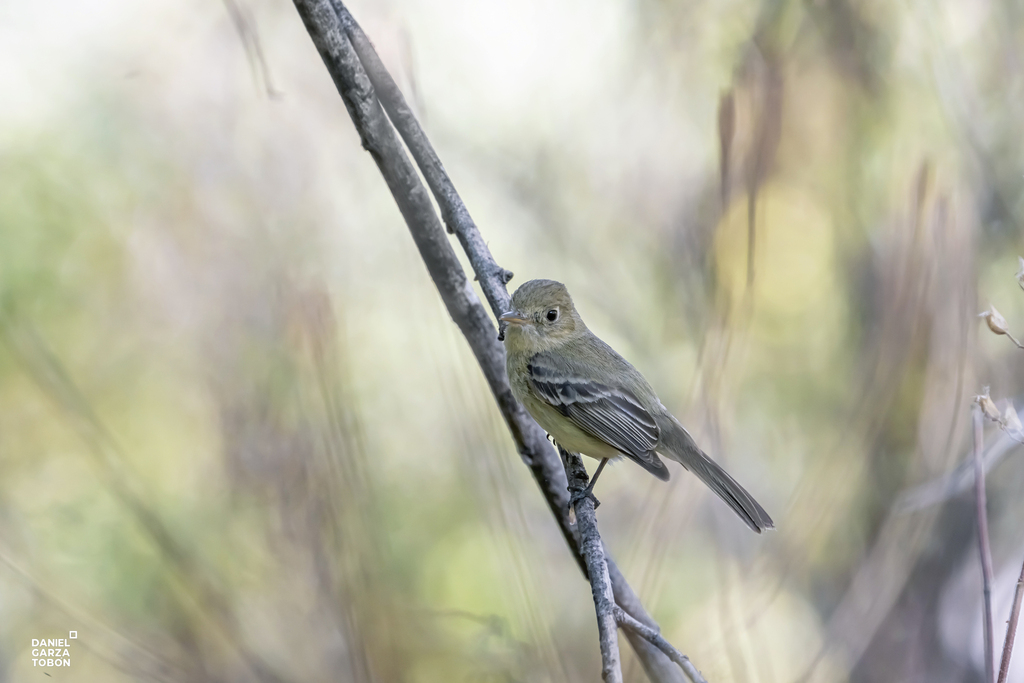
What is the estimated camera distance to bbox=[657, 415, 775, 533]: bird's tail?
3.19m

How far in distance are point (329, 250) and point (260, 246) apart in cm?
43

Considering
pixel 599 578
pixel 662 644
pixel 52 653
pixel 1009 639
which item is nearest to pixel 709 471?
pixel 599 578

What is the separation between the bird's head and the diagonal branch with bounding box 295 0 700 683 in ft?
1.07

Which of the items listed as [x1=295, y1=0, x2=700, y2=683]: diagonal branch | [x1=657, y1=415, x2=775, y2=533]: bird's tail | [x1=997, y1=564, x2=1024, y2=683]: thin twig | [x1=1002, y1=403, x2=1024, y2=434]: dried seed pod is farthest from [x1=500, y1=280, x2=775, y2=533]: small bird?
[x1=997, y1=564, x2=1024, y2=683]: thin twig

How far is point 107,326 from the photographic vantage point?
4438mm

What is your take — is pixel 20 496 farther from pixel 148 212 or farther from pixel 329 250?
pixel 329 250

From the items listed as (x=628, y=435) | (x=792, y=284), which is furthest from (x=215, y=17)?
(x=792, y=284)

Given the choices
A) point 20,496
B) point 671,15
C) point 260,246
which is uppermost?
point 671,15

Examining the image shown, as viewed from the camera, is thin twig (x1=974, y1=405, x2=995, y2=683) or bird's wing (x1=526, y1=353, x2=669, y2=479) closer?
thin twig (x1=974, y1=405, x2=995, y2=683)

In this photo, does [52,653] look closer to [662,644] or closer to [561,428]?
[561,428]

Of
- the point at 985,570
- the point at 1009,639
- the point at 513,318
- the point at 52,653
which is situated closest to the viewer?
the point at 1009,639

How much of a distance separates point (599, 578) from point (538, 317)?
159cm

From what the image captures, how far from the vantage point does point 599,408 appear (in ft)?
11.1

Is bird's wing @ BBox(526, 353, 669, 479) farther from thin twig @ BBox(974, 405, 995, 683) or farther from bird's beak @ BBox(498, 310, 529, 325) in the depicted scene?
thin twig @ BBox(974, 405, 995, 683)
